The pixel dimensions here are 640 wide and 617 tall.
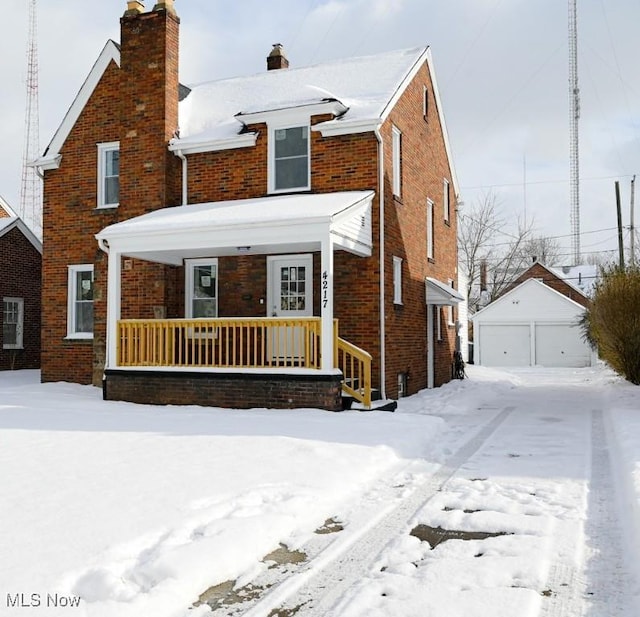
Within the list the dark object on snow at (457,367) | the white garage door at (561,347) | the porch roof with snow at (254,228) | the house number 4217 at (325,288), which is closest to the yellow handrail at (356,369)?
the house number 4217 at (325,288)

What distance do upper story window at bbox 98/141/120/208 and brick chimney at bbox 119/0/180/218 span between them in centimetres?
88

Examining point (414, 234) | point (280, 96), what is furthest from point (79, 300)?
point (414, 234)

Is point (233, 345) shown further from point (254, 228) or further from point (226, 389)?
point (254, 228)

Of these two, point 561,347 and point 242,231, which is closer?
point 242,231

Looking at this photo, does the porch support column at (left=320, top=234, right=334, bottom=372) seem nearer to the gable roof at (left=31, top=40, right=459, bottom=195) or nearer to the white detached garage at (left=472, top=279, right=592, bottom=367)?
the gable roof at (left=31, top=40, right=459, bottom=195)

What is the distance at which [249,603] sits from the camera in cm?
379

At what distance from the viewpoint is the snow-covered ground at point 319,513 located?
3793 millimetres

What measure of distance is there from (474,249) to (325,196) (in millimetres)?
32479

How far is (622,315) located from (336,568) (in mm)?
14280

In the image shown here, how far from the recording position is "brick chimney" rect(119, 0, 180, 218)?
578 inches

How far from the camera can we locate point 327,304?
36.8 feet

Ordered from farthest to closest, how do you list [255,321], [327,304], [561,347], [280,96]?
[561,347], [280,96], [255,321], [327,304]

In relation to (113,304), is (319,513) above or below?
below

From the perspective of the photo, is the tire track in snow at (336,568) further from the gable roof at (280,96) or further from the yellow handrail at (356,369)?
the gable roof at (280,96)
